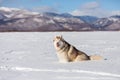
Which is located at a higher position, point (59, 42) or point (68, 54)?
point (59, 42)

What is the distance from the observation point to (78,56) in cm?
1176

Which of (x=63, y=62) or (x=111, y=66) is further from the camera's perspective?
(x=63, y=62)

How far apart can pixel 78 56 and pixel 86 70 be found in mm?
2759

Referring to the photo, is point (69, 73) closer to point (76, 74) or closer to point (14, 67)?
point (76, 74)

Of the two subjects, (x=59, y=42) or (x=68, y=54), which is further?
(x=68, y=54)

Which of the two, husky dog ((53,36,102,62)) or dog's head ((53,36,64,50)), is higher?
dog's head ((53,36,64,50))

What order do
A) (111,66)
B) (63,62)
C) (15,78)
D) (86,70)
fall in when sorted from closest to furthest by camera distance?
(15,78) → (86,70) → (111,66) → (63,62)

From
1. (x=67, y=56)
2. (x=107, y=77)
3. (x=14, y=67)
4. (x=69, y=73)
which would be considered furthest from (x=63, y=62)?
(x=107, y=77)

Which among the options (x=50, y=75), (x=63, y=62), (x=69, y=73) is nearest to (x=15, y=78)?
(x=50, y=75)

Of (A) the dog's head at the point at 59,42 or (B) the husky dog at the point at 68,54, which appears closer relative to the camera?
(A) the dog's head at the point at 59,42

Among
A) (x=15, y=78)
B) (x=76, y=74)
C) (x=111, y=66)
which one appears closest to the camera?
(x=15, y=78)

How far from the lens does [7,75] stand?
27.0 ft

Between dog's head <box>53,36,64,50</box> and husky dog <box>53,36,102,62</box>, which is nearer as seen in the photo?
dog's head <box>53,36,64,50</box>

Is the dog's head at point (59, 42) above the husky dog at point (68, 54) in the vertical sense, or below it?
above
